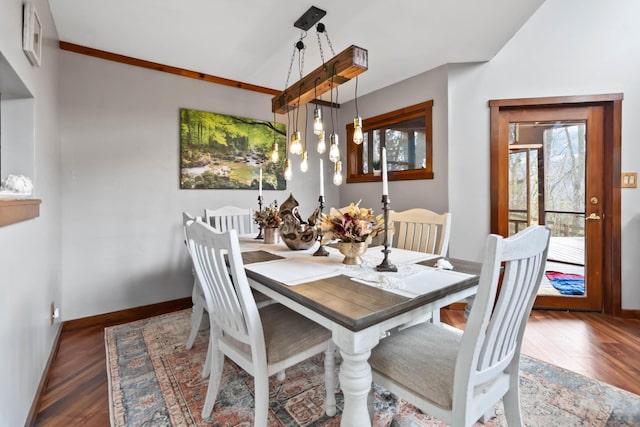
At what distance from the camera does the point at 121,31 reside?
2.27 metres

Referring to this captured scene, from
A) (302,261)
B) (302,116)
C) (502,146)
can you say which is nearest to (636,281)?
(502,146)

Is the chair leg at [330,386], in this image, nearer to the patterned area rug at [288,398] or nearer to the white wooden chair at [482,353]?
the patterned area rug at [288,398]

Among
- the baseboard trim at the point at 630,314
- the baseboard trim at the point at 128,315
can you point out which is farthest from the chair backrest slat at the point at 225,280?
the baseboard trim at the point at 630,314

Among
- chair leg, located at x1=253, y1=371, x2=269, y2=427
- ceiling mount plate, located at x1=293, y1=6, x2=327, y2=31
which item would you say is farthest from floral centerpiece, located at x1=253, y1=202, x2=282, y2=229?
ceiling mount plate, located at x1=293, y1=6, x2=327, y2=31

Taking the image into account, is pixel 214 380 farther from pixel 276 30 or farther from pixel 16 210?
pixel 276 30

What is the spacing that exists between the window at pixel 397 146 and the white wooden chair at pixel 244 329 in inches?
86.8

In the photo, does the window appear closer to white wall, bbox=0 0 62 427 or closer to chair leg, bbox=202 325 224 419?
chair leg, bbox=202 325 224 419

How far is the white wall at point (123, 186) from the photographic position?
2.49 meters

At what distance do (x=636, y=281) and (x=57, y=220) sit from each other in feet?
15.6

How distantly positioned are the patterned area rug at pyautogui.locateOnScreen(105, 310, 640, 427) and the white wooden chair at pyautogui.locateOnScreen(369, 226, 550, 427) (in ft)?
1.65

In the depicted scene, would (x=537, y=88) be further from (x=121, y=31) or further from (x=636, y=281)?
(x=121, y=31)

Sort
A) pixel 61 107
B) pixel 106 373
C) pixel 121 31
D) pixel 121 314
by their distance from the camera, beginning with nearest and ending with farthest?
pixel 106 373 → pixel 121 31 → pixel 61 107 → pixel 121 314

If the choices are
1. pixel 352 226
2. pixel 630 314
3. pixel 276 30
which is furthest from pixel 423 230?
pixel 630 314

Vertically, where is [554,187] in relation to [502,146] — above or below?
below
